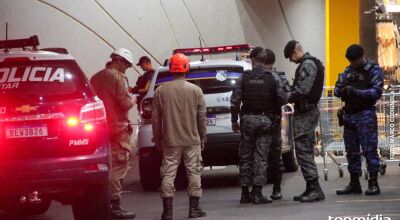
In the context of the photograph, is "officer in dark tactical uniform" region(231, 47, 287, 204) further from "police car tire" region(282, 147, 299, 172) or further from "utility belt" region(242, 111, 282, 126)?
"police car tire" region(282, 147, 299, 172)

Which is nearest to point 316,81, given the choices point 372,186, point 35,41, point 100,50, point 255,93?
point 255,93

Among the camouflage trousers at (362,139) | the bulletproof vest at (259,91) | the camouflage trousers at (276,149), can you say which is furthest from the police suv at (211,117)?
the camouflage trousers at (362,139)

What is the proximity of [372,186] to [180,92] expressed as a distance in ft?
9.60

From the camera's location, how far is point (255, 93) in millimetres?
10750

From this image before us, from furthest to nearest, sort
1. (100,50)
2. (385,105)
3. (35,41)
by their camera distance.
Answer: (100,50) < (385,105) < (35,41)

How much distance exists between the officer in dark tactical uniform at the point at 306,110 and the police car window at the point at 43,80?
3.10 meters

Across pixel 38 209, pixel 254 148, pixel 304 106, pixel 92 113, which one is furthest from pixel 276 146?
pixel 92 113

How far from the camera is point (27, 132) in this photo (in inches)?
331

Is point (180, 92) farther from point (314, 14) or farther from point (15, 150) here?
point (314, 14)

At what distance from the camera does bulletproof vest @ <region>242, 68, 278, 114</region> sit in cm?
1074

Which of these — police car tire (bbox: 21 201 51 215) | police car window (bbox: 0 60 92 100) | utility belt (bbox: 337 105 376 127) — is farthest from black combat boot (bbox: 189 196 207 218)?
utility belt (bbox: 337 105 376 127)

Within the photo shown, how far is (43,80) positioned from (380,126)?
6139mm

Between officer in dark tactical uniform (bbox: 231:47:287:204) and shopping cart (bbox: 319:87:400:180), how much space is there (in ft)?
8.02

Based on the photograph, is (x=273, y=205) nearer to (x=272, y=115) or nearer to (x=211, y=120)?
(x=272, y=115)
